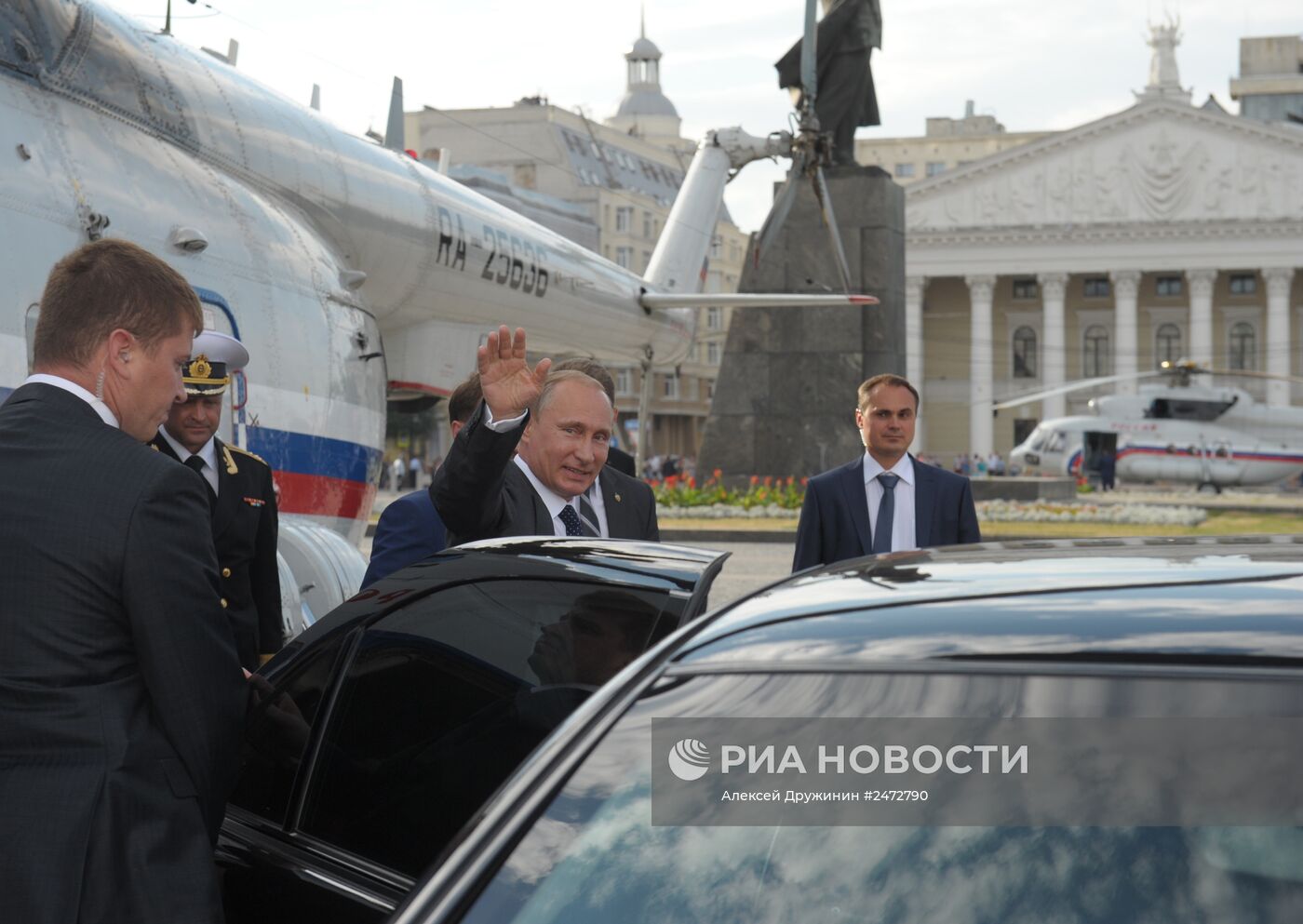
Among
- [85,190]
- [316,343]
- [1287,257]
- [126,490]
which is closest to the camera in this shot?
[126,490]

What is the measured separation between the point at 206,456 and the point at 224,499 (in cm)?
22

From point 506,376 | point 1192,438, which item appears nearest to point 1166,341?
point 1192,438

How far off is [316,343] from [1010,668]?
6.56 metres

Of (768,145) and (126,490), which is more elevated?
(768,145)

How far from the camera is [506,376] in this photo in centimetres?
378

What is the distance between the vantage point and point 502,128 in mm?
84625

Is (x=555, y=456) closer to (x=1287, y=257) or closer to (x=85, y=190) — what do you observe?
(x=85, y=190)

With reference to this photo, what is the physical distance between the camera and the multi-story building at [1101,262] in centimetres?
8269

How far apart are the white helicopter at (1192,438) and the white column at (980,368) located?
118 feet

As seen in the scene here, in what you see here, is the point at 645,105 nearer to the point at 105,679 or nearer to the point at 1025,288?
the point at 1025,288

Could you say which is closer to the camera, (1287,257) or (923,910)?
(923,910)

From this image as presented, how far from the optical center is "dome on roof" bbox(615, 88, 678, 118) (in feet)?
379

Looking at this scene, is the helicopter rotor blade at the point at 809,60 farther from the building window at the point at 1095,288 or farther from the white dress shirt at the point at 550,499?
the building window at the point at 1095,288

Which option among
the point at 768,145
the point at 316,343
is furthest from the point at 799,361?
the point at 316,343
